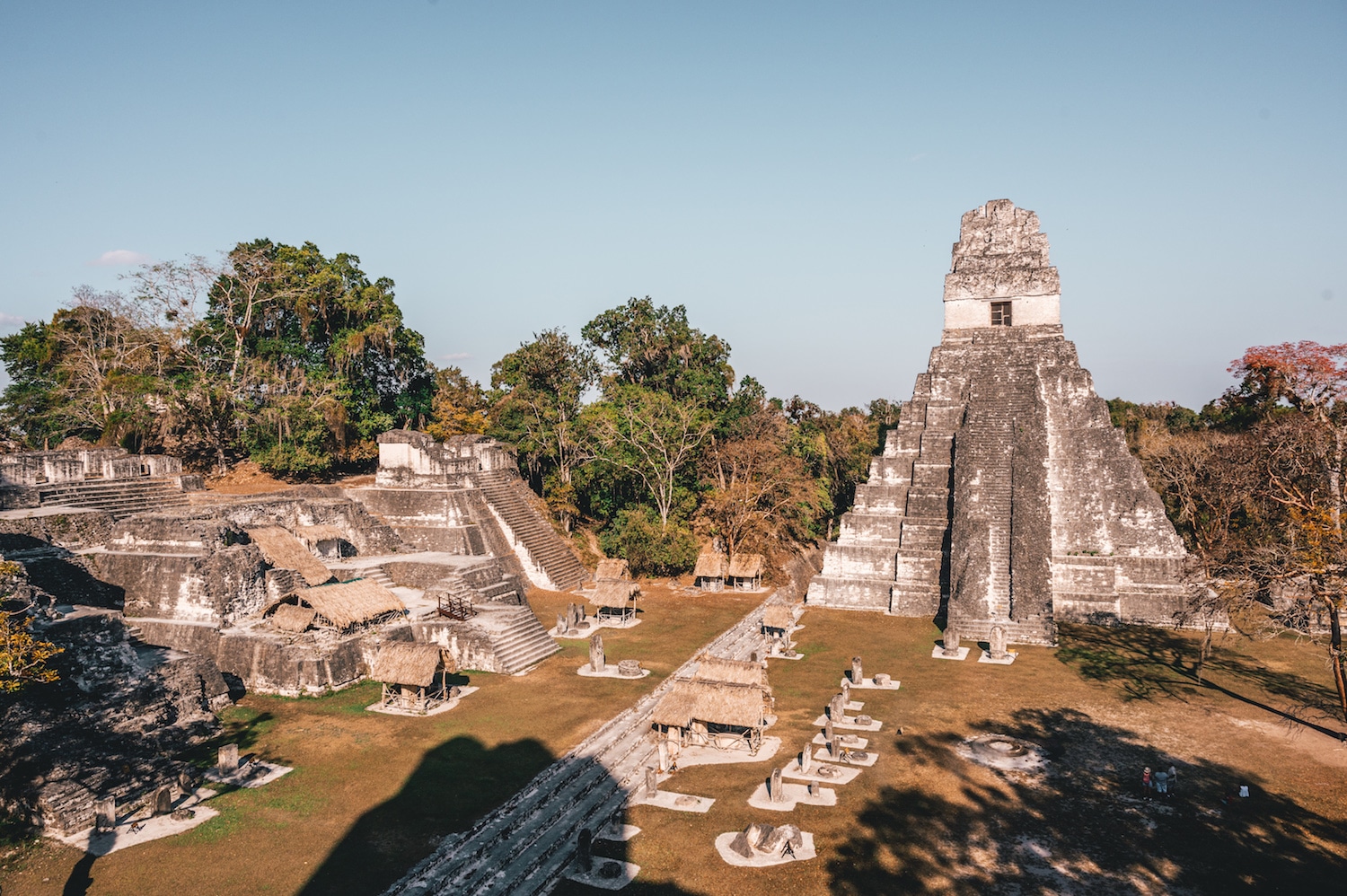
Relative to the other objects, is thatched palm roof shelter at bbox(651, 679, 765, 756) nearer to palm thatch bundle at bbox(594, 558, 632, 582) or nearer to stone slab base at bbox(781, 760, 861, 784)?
stone slab base at bbox(781, 760, 861, 784)

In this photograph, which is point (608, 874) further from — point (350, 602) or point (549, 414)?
point (549, 414)

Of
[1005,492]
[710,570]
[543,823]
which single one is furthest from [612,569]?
[543,823]

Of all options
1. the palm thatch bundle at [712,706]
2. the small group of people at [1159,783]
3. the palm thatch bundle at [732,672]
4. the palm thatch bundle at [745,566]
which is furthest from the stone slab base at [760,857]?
the palm thatch bundle at [745,566]

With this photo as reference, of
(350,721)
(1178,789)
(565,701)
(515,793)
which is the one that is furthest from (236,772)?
(1178,789)

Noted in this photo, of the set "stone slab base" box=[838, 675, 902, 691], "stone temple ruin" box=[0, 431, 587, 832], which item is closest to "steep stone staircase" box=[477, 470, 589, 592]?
"stone temple ruin" box=[0, 431, 587, 832]

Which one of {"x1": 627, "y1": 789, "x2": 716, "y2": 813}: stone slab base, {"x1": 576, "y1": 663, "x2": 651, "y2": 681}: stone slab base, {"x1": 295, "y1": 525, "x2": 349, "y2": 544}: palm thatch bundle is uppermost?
{"x1": 295, "y1": 525, "x2": 349, "y2": 544}: palm thatch bundle

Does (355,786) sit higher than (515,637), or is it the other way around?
(515,637)

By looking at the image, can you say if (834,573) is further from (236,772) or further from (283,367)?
(283,367)
